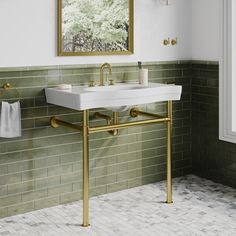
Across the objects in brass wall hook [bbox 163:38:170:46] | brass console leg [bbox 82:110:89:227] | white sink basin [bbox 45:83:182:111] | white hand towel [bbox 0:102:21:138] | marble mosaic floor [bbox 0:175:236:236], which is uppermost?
brass wall hook [bbox 163:38:170:46]

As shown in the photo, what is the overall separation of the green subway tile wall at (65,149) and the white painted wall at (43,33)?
7cm

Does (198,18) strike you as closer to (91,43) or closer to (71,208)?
(91,43)

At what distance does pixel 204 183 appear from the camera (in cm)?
432

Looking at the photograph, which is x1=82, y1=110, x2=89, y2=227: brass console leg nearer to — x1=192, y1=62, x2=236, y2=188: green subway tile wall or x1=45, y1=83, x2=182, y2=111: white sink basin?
x1=45, y1=83, x2=182, y2=111: white sink basin

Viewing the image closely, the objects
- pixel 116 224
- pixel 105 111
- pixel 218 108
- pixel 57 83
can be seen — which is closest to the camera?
pixel 116 224

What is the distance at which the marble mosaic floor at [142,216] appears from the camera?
3.21 metres

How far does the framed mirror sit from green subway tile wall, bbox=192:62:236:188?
0.81 meters

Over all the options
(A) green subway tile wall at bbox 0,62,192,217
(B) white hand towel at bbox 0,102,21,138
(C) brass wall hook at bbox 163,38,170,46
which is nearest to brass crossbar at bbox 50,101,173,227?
(A) green subway tile wall at bbox 0,62,192,217

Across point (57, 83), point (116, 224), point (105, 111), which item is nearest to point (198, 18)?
point (105, 111)

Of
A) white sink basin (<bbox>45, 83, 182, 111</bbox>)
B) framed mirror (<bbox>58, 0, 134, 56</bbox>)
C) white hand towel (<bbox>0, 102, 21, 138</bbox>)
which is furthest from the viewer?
framed mirror (<bbox>58, 0, 134, 56</bbox>)

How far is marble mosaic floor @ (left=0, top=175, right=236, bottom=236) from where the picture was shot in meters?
3.21

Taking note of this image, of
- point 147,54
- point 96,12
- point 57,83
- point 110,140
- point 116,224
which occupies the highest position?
point 96,12

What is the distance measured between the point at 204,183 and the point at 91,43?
1673mm

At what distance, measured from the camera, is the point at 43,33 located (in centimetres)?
353
